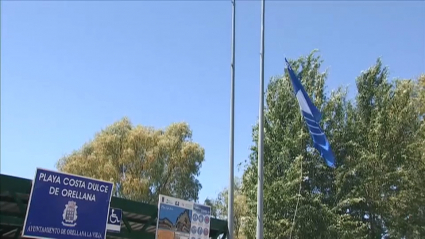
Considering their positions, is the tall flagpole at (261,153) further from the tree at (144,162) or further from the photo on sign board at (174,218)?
the tree at (144,162)

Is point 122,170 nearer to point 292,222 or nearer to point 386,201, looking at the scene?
point 292,222

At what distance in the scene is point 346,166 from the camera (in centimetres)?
2603

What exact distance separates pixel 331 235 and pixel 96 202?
1579cm

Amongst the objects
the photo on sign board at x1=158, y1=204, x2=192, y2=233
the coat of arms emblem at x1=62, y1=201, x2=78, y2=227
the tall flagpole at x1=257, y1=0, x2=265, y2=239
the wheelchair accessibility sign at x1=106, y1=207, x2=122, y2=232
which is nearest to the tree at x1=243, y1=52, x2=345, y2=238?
the tall flagpole at x1=257, y1=0, x2=265, y2=239

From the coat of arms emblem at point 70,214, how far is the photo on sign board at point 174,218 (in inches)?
102

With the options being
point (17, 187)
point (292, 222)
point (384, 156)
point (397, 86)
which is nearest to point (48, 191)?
point (17, 187)

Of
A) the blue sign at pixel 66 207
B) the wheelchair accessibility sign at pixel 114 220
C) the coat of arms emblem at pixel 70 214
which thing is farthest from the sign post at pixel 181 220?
the coat of arms emblem at pixel 70 214

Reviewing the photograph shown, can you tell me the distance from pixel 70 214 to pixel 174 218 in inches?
126

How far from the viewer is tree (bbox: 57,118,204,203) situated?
36281 millimetres

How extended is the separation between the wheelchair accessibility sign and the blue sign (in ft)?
1.08

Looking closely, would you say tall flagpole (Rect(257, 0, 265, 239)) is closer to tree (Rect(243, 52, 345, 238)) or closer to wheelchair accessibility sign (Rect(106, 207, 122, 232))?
wheelchair accessibility sign (Rect(106, 207, 122, 232))

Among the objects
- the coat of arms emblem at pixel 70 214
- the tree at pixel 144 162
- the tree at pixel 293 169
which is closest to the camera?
the coat of arms emblem at pixel 70 214

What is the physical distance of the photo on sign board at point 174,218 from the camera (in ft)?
43.0

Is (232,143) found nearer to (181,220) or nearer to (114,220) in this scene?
(181,220)
